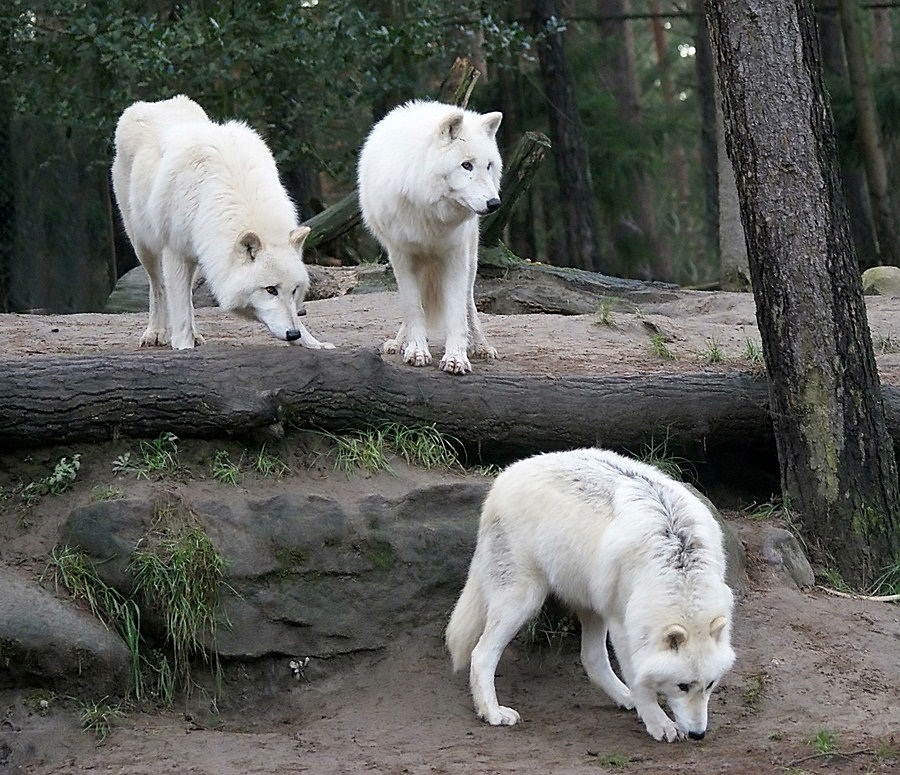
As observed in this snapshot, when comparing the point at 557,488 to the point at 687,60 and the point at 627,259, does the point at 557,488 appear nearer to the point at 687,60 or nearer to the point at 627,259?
the point at 627,259

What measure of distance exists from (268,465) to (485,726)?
1.72m

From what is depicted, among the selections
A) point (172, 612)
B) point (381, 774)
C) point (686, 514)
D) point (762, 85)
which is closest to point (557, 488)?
point (686, 514)

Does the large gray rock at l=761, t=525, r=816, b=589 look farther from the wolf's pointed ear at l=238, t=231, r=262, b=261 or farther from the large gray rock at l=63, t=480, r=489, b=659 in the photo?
the wolf's pointed ear at l=238, t=231, r=262, b=261

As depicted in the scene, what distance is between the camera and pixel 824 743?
4.27 meters

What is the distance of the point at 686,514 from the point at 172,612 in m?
2.22

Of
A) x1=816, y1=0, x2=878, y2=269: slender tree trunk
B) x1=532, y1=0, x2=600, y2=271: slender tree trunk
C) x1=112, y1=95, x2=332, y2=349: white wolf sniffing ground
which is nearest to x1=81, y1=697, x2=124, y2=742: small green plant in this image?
x1=112, y1=95, x2=332, y2=349: white wolf sniffing ground

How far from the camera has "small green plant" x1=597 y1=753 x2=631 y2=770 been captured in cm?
415

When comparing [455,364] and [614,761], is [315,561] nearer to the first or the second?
[455,364]

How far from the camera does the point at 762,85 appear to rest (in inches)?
232

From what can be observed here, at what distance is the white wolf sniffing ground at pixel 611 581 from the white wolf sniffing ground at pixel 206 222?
1858 millimetres

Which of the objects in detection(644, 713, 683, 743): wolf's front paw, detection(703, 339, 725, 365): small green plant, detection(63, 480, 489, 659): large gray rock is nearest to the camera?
detection(644, 713, 683, 743): wolf's front paw

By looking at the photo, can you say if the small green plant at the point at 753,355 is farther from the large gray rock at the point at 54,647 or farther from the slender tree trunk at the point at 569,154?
the slender tree trunk at the point at 569,154

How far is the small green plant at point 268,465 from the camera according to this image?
5582 millimetres

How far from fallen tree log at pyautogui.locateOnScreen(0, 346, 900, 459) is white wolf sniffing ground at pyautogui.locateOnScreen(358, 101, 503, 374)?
1.05 ft
